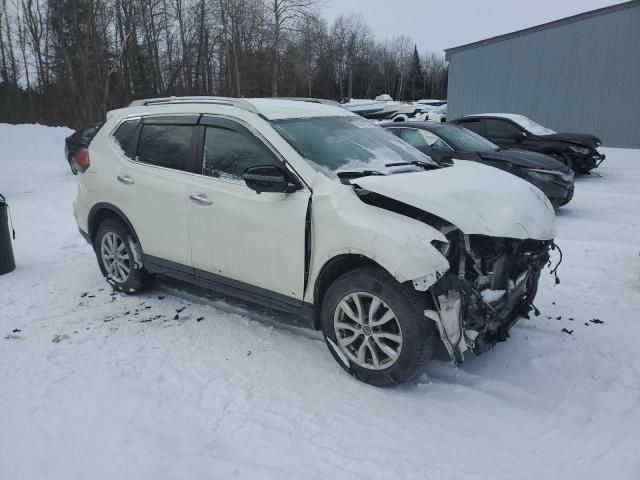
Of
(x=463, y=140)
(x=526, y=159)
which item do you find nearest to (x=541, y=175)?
(x=526, y=159)

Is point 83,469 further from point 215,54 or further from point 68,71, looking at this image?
point 215,54

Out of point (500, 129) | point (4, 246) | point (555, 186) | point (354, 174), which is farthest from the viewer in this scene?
point (500, 129)

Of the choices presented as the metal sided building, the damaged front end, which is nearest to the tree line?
the metal sided building

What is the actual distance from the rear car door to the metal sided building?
18034mm

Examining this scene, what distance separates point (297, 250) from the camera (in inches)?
144

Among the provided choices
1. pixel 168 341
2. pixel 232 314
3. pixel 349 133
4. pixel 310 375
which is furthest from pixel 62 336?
pixel 349 133

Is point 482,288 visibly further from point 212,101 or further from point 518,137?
point 518,137

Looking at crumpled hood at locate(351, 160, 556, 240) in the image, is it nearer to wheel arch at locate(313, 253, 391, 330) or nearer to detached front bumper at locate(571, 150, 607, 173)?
wheel arch at locate(313, 253, 391, 330)

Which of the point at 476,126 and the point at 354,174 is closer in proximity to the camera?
the point at 354,174

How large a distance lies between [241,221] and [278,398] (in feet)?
4.39

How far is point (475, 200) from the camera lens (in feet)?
11.2

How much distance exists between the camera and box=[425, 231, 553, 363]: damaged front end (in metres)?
3.18

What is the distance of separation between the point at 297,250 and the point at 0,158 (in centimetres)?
1707

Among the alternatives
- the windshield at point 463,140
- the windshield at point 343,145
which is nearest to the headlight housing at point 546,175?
the windshield at point 463,140
